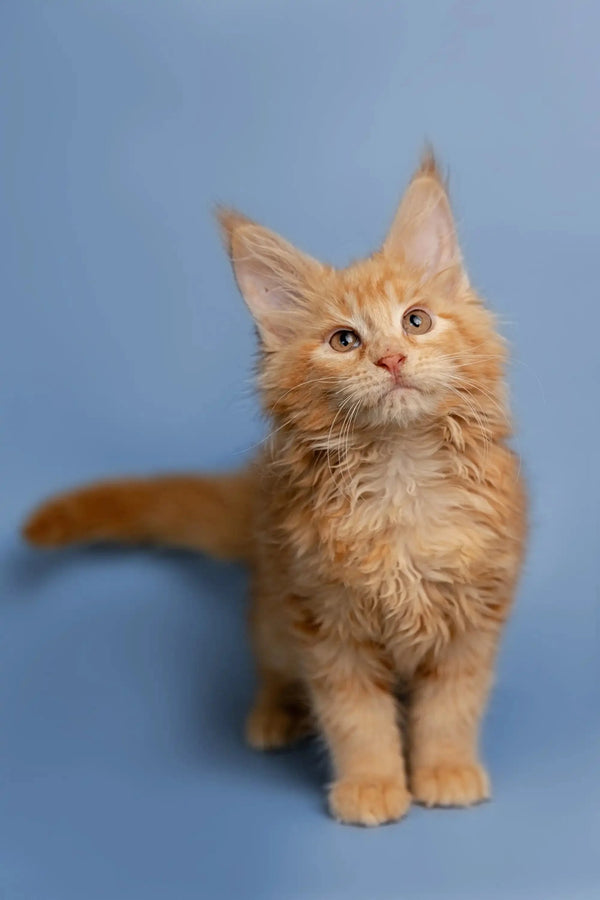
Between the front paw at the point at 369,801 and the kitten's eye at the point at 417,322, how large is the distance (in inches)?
23.3

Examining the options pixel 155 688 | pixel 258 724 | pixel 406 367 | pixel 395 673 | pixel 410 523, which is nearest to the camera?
pixel 406 367

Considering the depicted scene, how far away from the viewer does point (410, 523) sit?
169 centimetres

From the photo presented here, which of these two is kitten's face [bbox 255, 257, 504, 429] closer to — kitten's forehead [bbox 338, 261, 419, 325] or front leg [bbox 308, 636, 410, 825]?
kitten's forehead [bbox 338, 261, 419, 325]

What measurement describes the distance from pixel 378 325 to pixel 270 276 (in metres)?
0.21

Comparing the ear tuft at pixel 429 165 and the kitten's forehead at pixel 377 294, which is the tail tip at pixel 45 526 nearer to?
the kitten's forehead at pixel 377 294

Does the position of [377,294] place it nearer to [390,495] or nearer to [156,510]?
[390,495]

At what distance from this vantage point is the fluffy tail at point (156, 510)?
223 centimetres

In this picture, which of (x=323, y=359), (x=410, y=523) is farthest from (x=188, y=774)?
(x=323, y=359)

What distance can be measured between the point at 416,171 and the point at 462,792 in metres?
0.84

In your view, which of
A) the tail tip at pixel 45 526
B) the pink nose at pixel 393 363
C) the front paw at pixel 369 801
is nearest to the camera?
the pink nose at pixel 393 363

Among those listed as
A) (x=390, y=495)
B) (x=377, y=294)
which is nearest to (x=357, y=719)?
(x=390, y=495)

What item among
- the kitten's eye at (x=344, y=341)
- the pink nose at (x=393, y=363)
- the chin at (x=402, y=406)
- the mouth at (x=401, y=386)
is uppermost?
the kitten's eye at (x=344, y=341)

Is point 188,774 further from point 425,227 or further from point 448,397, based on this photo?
point 425,227

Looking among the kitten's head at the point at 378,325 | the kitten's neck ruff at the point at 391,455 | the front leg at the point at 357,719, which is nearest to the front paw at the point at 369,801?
the front leg at the point at 357,719
